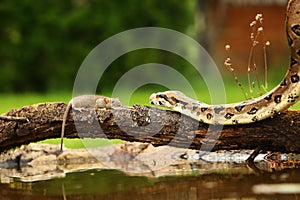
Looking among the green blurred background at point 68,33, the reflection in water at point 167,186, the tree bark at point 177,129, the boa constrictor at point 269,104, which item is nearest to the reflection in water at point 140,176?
the reflection in water at point 167,186

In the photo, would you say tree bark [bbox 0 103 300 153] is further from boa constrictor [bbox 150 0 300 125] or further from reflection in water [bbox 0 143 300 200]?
reflection in water [bbox 0 143 300 200]

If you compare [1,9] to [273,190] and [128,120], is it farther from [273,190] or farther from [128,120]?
[273,190]

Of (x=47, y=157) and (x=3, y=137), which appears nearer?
(x=3, y=137)

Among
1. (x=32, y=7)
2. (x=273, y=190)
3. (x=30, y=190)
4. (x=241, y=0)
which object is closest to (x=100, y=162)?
(x=30, y=190)

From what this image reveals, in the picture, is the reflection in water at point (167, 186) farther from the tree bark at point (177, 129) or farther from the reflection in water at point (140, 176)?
the tree bark at point (177, 129)

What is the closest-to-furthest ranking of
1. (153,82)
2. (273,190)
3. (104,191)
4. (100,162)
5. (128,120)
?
(273,190), (104,191), (128,120), (100,162), (153,82)

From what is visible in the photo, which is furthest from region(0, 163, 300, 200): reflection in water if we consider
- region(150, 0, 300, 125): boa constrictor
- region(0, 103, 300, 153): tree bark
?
region(150, 0, 300, 125): boa constrictor
